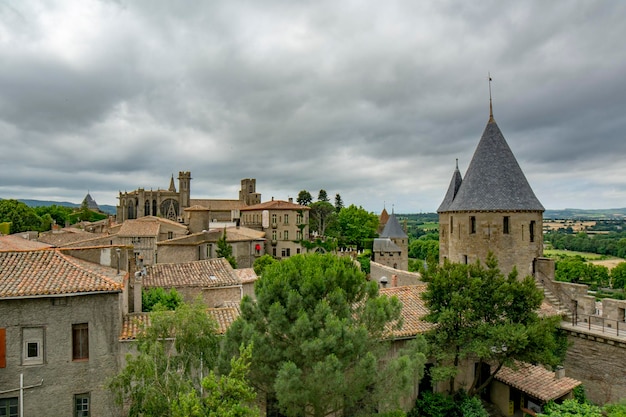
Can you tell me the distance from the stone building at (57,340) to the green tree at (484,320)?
1240 centimetres

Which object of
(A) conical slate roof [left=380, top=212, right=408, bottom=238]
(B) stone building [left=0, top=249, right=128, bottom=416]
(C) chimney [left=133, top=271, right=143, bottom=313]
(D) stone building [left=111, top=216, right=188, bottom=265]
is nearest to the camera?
(B) stone building [left=0, top=249, right=128, bottom=416]

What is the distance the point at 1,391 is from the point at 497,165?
25075mm

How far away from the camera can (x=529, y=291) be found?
622 inches

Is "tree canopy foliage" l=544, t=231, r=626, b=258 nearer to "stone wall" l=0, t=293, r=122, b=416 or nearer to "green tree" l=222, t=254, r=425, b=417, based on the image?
"green tree" l=222, t=254, r=425, b=417

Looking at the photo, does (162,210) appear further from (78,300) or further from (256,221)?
(78,300)

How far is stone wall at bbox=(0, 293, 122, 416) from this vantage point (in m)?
12.8

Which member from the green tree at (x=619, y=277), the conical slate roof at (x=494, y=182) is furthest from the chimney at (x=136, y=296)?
the green tree at (x=619, y=277)

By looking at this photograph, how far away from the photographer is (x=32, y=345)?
13.0m

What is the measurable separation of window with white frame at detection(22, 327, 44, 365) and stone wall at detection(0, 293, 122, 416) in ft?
0.27

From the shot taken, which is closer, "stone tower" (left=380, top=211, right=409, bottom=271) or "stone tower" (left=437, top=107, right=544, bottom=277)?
"stone tower" (left=437, top=107, right=544, bottom=277)

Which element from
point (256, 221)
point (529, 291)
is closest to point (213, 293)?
point (529, 291)

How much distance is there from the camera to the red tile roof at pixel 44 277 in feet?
42.3

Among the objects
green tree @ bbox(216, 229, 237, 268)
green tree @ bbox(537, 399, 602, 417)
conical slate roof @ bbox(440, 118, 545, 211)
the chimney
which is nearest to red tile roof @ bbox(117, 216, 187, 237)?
green tree @ bbox(216, 229, 237, 268)

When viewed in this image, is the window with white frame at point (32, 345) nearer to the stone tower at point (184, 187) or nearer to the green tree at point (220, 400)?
the green tree at point (220, 400)
